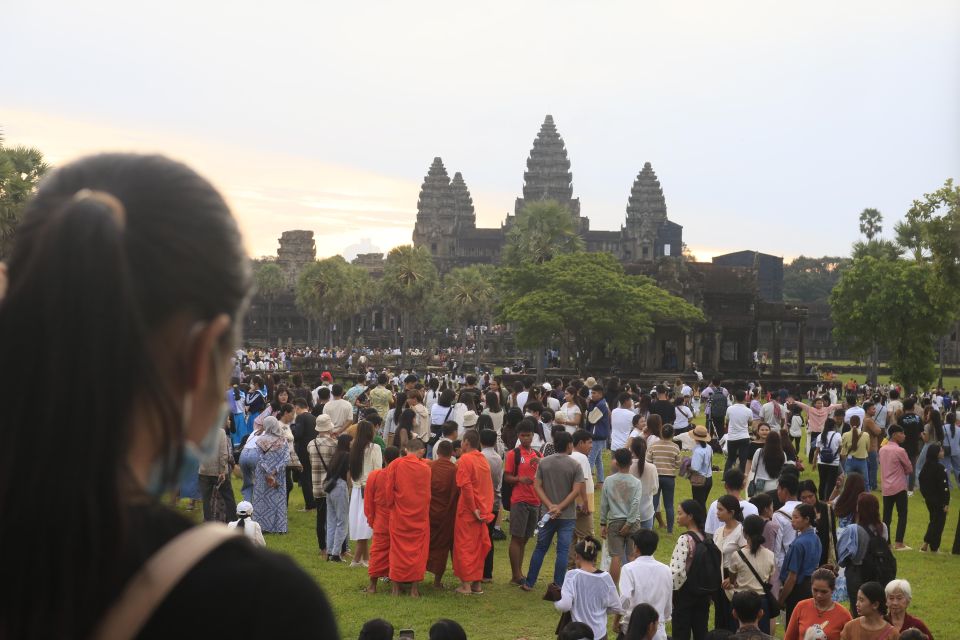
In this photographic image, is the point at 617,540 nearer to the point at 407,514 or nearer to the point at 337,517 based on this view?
the point at 407,514

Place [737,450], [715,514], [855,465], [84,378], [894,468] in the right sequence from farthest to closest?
[737,450] → [855,465] → [894,468] → [715,514] → [84,378]

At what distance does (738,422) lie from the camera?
17578 millimetres

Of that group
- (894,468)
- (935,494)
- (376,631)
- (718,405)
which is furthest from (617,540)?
(718,405)

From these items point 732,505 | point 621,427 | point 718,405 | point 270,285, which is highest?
point 270,285

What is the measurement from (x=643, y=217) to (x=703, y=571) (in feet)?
422

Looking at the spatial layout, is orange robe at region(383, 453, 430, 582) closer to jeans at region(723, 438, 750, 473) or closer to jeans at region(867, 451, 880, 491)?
jeans at region(723, 438, 750, 473)

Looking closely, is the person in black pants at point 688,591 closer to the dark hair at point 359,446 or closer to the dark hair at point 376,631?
the dark hair at point 376,631

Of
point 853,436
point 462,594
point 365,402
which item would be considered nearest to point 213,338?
point 462,594

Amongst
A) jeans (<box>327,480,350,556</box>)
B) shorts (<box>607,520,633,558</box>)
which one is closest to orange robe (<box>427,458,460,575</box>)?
jeans (<box>327,480,350,556</box>)

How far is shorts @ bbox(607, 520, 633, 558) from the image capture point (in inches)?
444

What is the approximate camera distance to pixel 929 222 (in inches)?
1148

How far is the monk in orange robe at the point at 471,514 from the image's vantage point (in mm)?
11812

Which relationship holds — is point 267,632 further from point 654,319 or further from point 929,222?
point 654,319

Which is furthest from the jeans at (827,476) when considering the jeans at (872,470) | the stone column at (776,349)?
the stone column at (776,349)
